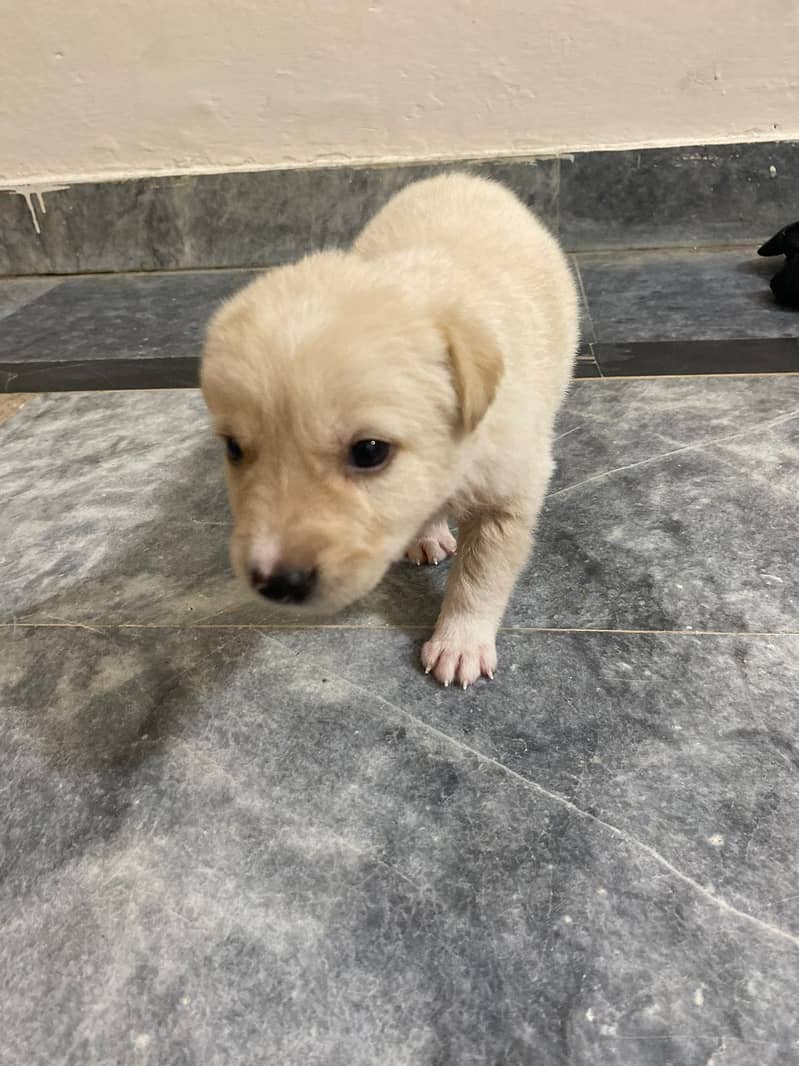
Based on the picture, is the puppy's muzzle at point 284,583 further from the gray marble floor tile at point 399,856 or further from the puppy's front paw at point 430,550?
the puppy's front paw at point 430,550

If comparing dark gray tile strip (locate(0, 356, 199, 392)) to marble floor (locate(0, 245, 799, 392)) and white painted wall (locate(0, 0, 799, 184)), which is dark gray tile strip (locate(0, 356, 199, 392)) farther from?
white painted wall (locate(0, 0, 799, 184))

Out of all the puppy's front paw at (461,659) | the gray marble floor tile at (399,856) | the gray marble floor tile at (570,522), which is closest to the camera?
the gray marble floor tile at (399,856)

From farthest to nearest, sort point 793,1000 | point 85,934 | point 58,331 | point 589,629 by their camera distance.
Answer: point 58,331, point 589,629, point 85,934, point 793,1000

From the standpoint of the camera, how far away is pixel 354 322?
1.37 m

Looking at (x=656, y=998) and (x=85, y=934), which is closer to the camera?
(x=656, y=998)

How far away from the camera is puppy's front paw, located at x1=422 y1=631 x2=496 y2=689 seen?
1751mm

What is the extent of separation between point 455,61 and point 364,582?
3.76 metres

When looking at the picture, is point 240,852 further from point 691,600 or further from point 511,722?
point 691,600

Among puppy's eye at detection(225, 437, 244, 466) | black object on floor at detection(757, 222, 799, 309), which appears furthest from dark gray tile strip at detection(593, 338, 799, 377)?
puppy's eye at detection(225, 437, 244, 466)

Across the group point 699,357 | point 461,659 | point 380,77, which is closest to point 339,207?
point 380,77

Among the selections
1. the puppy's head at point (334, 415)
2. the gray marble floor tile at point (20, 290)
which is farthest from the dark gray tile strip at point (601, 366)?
the puppy's head at point (334, 415)

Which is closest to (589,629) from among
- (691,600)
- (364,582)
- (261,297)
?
(691,600)

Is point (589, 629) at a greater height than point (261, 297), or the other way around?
point (261, 297)

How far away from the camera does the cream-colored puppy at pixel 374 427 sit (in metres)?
1.34
